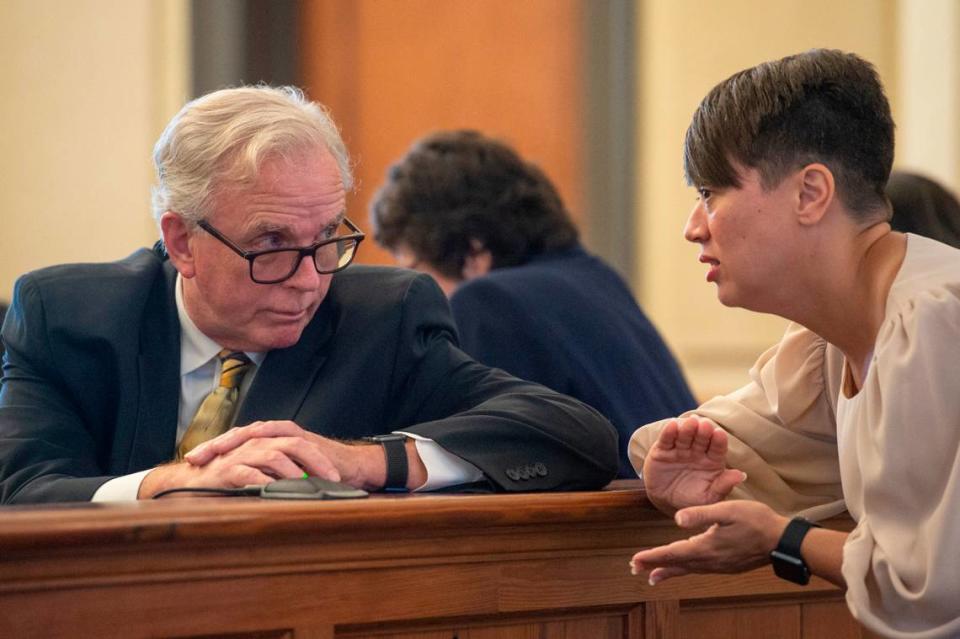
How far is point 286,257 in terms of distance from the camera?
238 cm

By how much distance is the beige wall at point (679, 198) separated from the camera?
5867 mm

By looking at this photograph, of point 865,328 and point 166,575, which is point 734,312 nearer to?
point 865,328

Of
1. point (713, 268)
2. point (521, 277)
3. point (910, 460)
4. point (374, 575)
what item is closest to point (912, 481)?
point (910, 460)

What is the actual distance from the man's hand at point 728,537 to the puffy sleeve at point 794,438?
1.07ft

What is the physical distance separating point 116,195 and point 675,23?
2523mm

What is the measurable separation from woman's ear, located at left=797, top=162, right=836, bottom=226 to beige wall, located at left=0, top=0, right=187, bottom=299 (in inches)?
136

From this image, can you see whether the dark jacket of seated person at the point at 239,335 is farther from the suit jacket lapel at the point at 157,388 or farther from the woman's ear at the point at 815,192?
the woman's ear at the point at 815,192

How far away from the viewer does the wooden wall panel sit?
5.64m

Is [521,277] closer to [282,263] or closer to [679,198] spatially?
[282,263]

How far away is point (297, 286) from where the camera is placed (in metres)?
2.38

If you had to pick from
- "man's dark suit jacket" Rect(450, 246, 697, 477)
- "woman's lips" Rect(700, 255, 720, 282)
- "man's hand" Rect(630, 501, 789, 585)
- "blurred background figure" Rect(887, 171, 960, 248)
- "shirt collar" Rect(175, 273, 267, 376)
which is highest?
"woman's lips" Rect(700, 255, 720, 282)

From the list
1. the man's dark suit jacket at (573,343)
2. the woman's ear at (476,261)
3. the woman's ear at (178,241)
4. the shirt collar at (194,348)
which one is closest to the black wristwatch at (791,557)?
the shirt collar at (194,348)

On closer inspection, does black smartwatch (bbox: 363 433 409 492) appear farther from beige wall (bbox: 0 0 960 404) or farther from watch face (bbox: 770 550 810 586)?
beige wall (bbox: 0 0 960 404)

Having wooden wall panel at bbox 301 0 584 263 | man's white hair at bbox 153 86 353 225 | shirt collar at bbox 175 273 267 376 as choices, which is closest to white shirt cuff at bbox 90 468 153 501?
shirt collar at bbox 175 273 267 376
